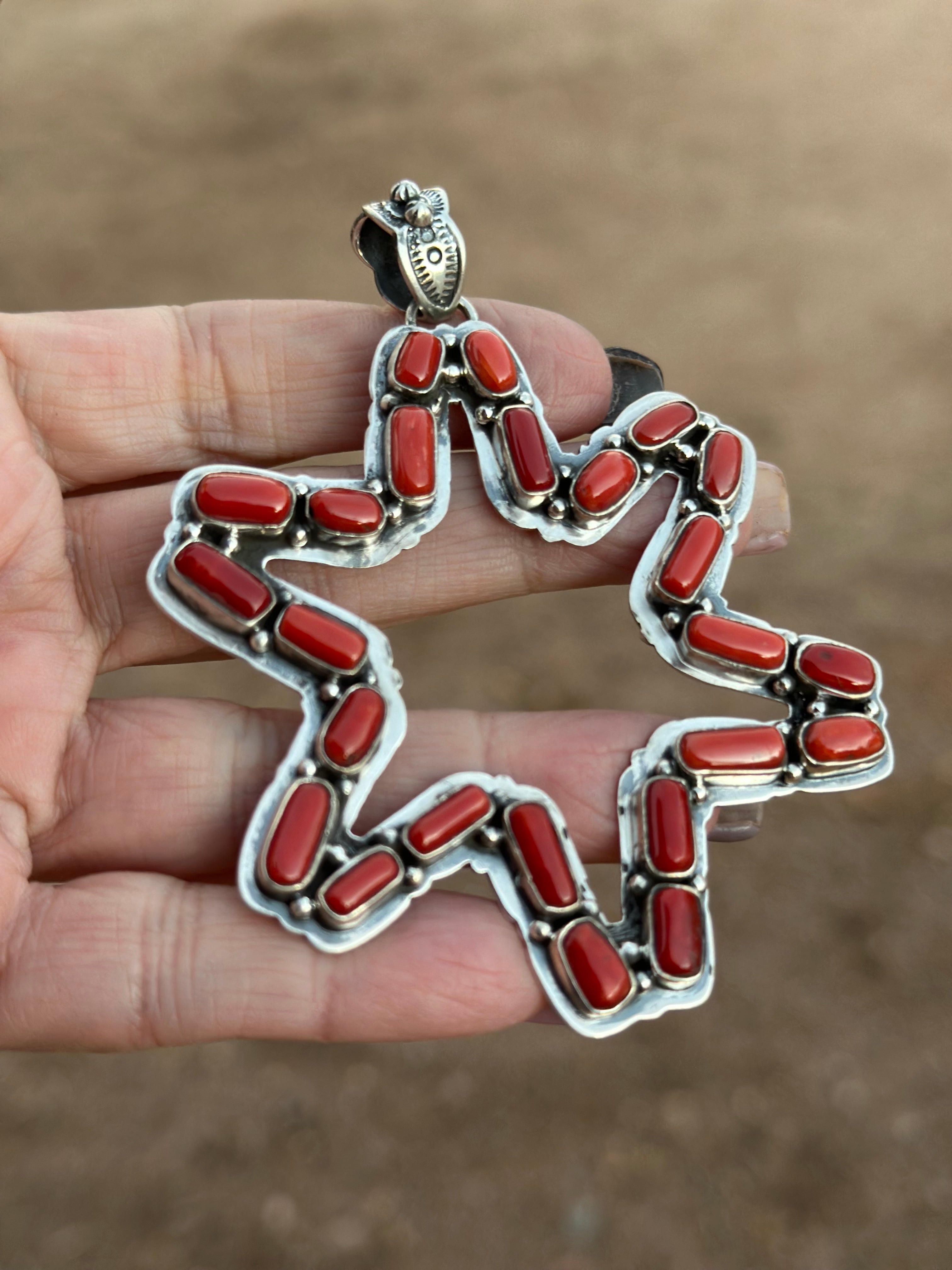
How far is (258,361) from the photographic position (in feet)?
9.87

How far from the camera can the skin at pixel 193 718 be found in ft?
7.78

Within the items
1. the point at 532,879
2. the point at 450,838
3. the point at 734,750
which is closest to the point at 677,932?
the point at 532,879

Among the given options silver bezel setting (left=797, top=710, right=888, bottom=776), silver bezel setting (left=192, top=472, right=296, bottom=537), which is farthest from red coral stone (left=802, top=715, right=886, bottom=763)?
silver bezel setting (left=192, top=472, right=296, bottom=537)

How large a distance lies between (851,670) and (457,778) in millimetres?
1082

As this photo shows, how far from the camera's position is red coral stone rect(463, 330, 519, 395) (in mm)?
2857

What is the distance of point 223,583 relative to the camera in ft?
8.52

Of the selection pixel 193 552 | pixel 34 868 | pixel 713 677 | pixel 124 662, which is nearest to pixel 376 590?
pixel 193 552

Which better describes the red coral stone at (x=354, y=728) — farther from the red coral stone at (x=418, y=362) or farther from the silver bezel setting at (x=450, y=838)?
the red coral stone at (x=418, y=362)

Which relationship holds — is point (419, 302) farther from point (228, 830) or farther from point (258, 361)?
point (228, 830)

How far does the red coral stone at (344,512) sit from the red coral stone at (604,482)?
546mm

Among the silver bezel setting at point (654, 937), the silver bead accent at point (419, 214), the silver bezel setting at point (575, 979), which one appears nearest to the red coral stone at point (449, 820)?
the silver bezel setting at point (575, 979)

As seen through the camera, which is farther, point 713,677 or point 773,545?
point 773,545

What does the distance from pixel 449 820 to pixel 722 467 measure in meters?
1.23

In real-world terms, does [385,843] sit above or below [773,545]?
below
